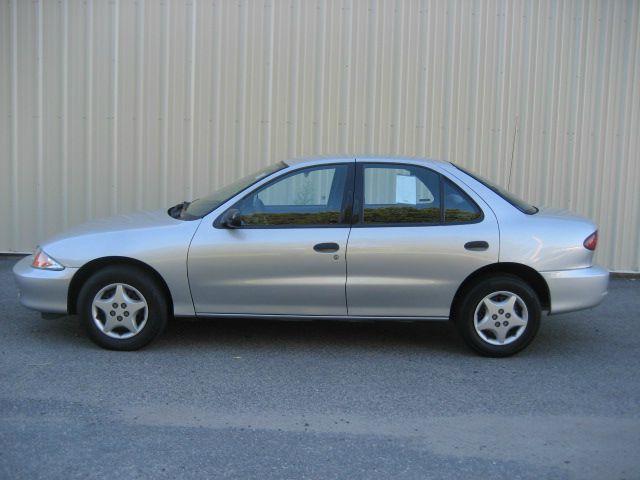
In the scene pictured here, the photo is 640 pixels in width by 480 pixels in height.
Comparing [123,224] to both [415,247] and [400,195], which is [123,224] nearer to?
[400,195]

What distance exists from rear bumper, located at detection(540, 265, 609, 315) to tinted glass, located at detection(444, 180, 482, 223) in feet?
2.28

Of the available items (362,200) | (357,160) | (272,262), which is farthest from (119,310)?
(357,160)

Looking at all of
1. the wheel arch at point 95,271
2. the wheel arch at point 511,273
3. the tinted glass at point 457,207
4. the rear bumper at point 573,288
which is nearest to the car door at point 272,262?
the wheel arch at point 95,271

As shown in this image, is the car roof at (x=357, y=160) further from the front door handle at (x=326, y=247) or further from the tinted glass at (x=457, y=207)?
the front door handle at (x=326, y=247)

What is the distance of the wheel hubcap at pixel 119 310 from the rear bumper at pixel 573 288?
3090 mm

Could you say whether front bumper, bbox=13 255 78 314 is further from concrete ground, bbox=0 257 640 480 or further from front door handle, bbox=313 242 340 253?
front door handle, bbox=313 242 340 253

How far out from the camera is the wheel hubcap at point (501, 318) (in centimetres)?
621

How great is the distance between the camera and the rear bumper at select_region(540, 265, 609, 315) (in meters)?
6.20

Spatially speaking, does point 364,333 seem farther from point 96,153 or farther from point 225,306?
point 96,153

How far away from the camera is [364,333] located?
7102 millimetres

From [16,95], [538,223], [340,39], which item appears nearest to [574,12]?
[340,39]

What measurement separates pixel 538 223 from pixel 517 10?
4270 millimetres

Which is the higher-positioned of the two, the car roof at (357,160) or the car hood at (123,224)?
the car roof at (357,160)

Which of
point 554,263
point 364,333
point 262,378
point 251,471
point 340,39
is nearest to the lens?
point 251,471
